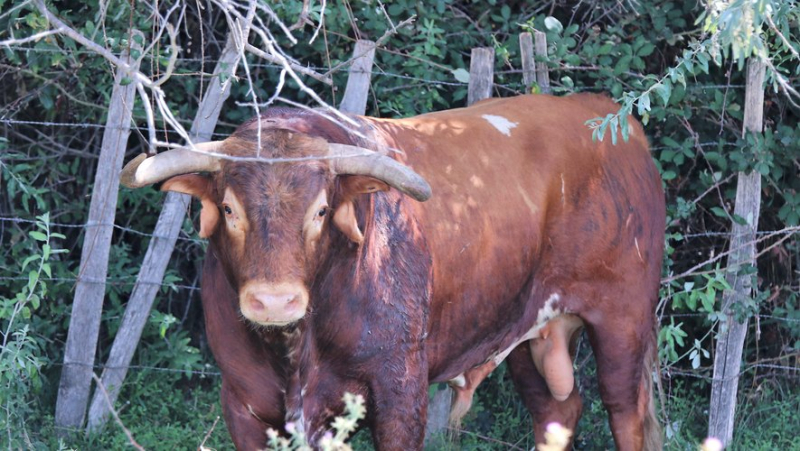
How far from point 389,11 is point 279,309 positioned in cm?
266

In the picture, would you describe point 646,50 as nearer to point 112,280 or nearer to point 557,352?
point 557,352

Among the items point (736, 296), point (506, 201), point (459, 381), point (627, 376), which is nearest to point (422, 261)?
point (506, 201)

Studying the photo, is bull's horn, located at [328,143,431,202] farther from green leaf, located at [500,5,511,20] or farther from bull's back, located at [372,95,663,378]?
green leaf, located at [500,5,511,20]

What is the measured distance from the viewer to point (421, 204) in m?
4.42

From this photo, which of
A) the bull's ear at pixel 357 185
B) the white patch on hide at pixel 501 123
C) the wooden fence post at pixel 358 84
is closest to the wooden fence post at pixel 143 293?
the wooden fence post at pixel 358 84

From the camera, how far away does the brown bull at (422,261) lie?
3838 millimetres

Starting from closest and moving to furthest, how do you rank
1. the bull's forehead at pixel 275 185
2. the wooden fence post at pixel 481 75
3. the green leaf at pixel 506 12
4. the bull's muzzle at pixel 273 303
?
the bull's muzzle at pixel 273 303 → the bull's forehead at pixel 275 185 → the wooden fence post at pixel 481 75 → the green leaf at pixel 506 12

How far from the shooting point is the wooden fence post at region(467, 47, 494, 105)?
557cm

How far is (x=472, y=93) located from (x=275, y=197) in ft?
7.00

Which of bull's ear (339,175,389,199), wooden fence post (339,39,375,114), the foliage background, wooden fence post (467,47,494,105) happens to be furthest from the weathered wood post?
bull's ear (339,175,389,199)

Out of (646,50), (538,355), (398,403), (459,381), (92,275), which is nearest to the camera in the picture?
(398,403)

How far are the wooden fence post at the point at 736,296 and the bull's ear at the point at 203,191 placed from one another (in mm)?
2691

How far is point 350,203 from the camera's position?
399cm

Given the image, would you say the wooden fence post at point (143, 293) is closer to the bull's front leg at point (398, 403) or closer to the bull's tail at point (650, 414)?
the bull's front leg at point (398, 403)
